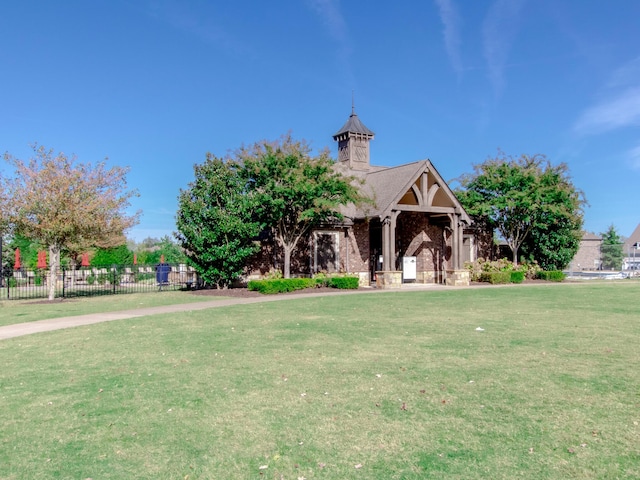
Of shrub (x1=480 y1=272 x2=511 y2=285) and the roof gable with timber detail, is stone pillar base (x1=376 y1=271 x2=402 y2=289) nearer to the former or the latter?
the roof gable with timber detail

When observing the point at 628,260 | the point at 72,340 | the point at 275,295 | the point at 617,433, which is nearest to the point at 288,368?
the point at 617,433

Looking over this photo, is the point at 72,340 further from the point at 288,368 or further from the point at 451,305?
the point at 451,305

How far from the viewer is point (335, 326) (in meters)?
11.0

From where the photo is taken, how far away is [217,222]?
69.7 ft

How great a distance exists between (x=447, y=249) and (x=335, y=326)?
19.2 metres

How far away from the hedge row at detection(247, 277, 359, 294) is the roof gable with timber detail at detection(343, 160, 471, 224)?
3.53 metres

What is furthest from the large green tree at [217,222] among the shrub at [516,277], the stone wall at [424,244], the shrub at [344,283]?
the shrub at [516,277]

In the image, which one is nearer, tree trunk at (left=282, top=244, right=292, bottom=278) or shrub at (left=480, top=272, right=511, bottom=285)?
tree trunk at (left=282, top=244, right=292, bottom=278)

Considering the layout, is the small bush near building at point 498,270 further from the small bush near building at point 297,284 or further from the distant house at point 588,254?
the distant house at point 588,254

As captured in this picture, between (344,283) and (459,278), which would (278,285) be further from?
(459,278)

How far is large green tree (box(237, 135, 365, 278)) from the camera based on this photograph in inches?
830

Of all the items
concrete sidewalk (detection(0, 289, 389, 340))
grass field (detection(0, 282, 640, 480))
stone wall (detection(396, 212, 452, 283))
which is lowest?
grass field (detection(0, 282, 640, 480))

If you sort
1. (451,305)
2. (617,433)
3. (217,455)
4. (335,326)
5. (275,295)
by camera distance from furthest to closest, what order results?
(275,295)
(451,305)
(335,326)
(617,433)
(217,455)

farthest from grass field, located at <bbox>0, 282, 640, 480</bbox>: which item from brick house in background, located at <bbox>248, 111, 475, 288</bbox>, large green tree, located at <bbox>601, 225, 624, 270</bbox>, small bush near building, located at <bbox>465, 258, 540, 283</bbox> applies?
large green tree, located at <bbox>601, 225, 624, 270</bbox>
